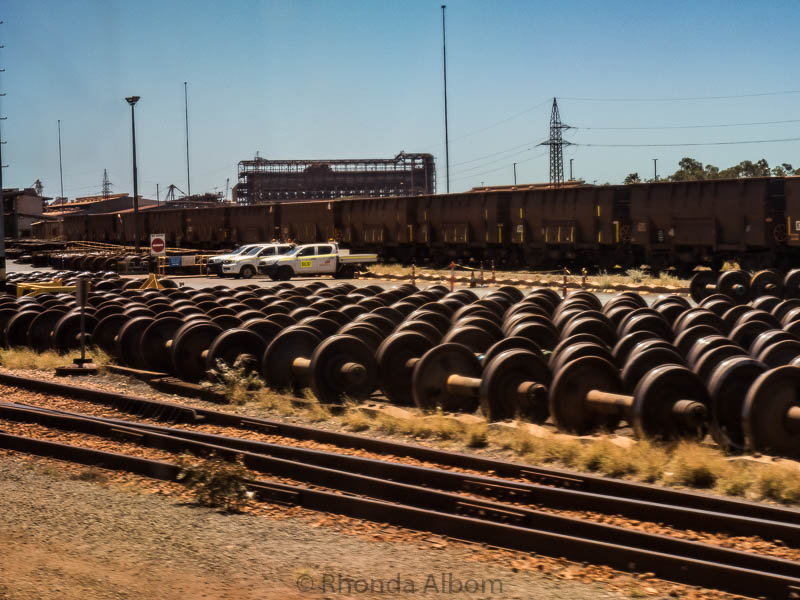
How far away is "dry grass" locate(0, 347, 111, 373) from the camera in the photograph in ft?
59.1

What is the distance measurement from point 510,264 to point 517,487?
Answer: 3688cm

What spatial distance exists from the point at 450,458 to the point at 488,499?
1431 millimetres

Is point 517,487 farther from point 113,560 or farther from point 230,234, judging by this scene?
point 230,234

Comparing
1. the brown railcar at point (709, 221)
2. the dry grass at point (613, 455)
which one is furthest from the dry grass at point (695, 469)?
the brown railcar at point (709, 221)

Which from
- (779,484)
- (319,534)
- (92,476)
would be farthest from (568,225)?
(319,534)

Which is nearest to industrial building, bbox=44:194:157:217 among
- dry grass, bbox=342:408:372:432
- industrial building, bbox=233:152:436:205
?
industrial building, bbox=233:152:436:205

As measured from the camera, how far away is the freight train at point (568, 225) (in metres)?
33.0

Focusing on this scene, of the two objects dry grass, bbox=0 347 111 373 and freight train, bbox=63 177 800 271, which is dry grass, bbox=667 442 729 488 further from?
freight train, bbox=63 177 800 271

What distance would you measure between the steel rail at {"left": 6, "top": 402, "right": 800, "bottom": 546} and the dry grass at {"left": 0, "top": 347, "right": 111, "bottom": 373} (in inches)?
312

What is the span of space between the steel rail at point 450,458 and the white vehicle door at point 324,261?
28.3 meters

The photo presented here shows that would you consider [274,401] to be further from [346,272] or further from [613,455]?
[346,272]

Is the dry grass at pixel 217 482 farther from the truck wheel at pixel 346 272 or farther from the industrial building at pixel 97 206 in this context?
the industrial building at pixel 97 206

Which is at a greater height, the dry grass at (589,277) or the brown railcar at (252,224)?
the brown railcar at (252,224)

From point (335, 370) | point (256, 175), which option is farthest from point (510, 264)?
point (256, 175)
